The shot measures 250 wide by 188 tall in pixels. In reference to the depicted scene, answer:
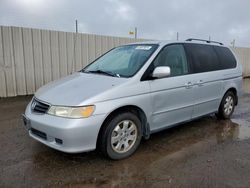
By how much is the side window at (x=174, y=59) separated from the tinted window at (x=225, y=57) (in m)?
1.28

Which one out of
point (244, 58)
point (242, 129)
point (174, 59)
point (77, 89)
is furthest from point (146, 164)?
point (244, 58)

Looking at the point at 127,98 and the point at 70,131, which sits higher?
the point at 127,98

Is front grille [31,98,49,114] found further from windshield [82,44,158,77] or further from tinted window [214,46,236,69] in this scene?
tinted window [214,46,236,69]

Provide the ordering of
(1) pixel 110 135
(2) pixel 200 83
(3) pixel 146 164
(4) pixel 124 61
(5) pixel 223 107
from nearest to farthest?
(1) pixel 110 135 < (3) pixel 146 164 < (4) pixel 124 61 < (2) pixel 200 83 < (5) pixel 223 107

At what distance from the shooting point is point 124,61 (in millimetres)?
4207

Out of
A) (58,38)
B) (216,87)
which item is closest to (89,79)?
(216,87)

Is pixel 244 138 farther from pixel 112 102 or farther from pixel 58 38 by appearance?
pixel 58 38

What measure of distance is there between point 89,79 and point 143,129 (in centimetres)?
112

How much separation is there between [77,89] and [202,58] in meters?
2.64

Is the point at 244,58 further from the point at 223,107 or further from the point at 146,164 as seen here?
the point at 146,164

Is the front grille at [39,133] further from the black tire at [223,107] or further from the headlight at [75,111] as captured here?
the black tire at [223,107]

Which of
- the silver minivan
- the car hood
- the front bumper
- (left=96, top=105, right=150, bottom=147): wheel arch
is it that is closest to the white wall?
the silver minivan

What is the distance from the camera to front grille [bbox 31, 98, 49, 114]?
3287mm

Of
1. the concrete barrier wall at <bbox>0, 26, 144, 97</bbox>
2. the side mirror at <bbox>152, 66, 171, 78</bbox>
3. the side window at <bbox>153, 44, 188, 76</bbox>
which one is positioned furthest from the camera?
the concrete barrier wall at <bbox>0, 26, 144, 97</bbox>
